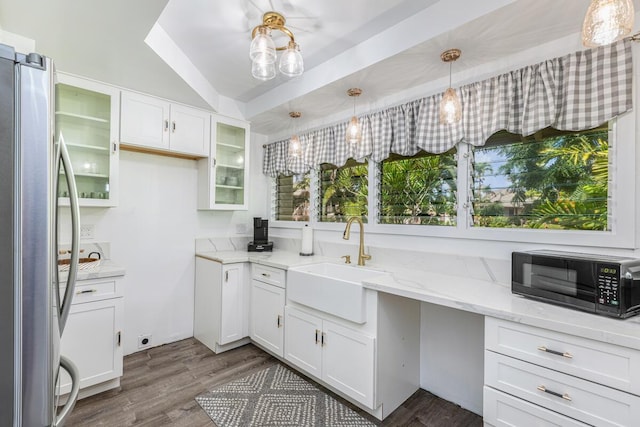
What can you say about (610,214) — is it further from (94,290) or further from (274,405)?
(94,290)

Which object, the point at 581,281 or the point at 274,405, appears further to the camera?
the point at 274,405

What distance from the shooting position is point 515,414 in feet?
4.32

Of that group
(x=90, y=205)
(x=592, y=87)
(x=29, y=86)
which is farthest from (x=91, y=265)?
(x=592, y=87)

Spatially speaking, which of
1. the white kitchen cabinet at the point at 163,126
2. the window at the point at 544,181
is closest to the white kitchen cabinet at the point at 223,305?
the white kitchen cabinet at the point at 163,126

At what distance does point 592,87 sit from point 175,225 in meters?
3.30

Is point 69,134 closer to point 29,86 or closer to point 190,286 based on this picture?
point 190,286

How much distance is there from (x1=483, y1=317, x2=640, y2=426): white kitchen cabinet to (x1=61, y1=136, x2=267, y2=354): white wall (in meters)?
2.73

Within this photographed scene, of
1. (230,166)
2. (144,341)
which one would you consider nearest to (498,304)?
(230,166)

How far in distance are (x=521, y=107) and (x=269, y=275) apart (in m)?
2.19

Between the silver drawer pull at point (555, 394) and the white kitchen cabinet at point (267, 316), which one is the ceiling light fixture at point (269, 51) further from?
the silver drawer pull at point (555, 394)

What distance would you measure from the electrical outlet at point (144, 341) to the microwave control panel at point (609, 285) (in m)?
3.27

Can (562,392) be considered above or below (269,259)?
below

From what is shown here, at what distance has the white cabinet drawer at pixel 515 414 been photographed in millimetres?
1212

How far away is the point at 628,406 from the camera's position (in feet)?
3.51
